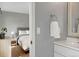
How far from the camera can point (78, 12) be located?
7.23 ft

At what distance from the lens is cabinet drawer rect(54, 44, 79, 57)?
1715 mm

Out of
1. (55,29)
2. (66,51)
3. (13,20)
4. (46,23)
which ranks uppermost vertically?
(13,20)

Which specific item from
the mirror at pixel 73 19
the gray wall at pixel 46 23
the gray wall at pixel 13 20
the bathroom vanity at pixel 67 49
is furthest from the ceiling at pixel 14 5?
the bathroom vanity at pixel 67 49

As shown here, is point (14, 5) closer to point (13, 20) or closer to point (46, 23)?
point (13, 20)

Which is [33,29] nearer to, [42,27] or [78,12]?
[42,27]

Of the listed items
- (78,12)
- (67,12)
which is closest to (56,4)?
(67,12)

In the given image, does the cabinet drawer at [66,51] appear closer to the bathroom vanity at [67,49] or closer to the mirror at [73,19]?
the bathroom vanity at [67,49]

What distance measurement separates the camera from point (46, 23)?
7.86 feet

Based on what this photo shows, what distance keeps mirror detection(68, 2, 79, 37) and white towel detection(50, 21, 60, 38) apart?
0.76 ft

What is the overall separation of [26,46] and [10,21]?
125 inches

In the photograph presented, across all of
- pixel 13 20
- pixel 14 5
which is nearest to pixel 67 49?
pixel 14 5

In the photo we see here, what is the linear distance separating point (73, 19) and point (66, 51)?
708 mm

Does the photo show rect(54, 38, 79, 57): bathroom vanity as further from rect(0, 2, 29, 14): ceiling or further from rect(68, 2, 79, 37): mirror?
rect(0, 2, 29, 14): ceiling

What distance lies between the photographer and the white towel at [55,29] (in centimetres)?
243
